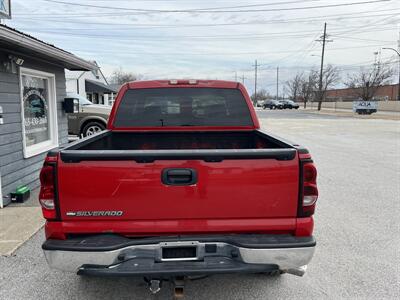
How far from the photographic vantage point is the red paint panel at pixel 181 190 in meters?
2.49

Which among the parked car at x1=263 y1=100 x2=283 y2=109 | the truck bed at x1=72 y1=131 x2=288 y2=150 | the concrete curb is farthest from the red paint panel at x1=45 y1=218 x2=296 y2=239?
the parked car at x1=263 y1=100 x2=283 y2=109

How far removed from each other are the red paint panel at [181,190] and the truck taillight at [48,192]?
0.07m

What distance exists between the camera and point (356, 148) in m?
13.1

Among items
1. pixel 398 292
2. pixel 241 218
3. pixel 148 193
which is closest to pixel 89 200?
pixel 148 193

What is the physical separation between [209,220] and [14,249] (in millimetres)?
2797

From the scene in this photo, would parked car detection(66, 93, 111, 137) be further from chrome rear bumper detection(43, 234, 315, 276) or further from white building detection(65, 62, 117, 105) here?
white building detection(65, 62, 117, 105)

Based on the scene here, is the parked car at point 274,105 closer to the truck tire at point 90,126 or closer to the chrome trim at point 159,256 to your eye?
the truck tire at point 90,126

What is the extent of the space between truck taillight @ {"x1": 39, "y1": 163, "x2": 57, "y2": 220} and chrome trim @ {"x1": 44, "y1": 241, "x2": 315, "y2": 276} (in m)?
0.28

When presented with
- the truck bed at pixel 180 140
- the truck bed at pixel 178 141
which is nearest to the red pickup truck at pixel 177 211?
the truck bed at pixel 178 141

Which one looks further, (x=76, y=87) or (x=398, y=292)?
(x=76, y=87)

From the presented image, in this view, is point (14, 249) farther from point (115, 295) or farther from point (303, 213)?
point (303, 213)

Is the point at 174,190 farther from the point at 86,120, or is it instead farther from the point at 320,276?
the point at 86,120

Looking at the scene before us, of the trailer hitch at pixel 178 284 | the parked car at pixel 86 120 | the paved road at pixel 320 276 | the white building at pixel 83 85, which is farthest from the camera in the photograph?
the white building at pixel 83 85

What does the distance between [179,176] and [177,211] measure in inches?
10.4
